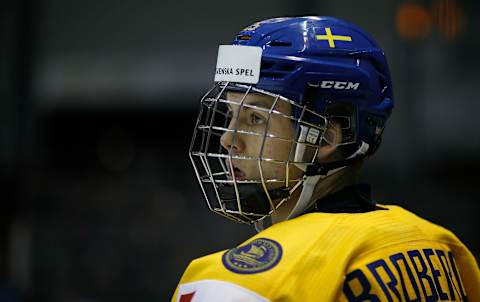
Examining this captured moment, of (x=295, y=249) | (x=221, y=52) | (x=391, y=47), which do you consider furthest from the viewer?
(x=391, y=47)

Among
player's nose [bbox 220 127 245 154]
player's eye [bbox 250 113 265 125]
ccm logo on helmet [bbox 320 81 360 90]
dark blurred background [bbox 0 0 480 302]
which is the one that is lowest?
dark blurred background [bbox 0 0 480 302]

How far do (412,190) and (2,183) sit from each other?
5.88ft

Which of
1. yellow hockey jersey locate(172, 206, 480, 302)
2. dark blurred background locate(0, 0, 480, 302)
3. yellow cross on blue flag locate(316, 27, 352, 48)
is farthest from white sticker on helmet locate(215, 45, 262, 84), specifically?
dark blurred background locate(0, 0, 480, 302)

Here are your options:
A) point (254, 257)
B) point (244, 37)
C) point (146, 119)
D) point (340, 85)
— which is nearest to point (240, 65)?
point (244, 37)

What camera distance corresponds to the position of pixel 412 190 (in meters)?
3.31

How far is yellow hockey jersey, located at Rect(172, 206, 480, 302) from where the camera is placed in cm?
126

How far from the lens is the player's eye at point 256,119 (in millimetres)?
1529

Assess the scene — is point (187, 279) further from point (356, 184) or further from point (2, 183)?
point (2, 183)

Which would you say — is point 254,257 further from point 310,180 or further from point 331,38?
point 331,38

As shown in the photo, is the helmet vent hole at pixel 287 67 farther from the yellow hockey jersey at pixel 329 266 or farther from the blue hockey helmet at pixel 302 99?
the yellow hockey jersey at pixel 329 266

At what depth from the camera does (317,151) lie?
1.50 meters

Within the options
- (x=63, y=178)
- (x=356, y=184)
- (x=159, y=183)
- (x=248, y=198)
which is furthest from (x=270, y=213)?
(x=159, y=183)

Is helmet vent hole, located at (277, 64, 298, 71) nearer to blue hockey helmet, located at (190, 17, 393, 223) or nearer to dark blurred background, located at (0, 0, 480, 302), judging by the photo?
blue hockey helmet, located at (190, 17, 393, 223)

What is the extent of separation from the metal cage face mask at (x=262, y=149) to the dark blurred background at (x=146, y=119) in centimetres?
172
